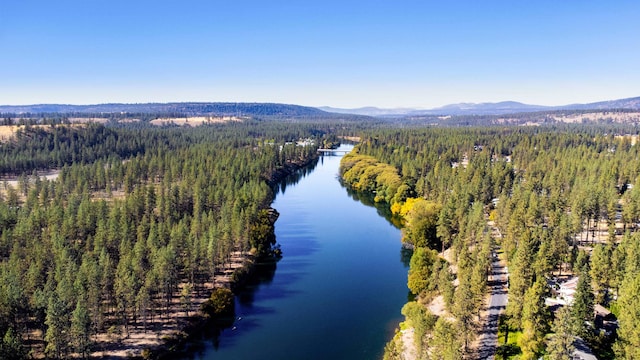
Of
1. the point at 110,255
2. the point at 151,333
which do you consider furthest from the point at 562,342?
the point at 110,255

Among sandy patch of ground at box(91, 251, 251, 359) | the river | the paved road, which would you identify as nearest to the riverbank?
sandy patch of ground at box(91, 251, 251, 359)

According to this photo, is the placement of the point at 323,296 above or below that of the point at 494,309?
below

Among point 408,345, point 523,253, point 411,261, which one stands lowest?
point 408,345

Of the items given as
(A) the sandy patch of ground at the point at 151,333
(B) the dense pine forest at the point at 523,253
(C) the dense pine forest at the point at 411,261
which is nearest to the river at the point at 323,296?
(C) the dense pine forest at the point at 411,261

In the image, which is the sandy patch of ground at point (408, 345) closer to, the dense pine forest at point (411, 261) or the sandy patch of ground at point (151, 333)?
the dense pine forest at point (411, 261)

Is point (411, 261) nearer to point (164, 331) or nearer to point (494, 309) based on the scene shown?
point (494, 309)

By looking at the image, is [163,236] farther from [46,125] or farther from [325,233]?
[46,125]

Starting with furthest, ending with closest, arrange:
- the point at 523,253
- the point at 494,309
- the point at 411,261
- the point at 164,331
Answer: the point at 411,261 → the point at 494,309 → the point at 523,253 → the point at 164,331

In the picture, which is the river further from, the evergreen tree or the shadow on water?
the evergreen tree
